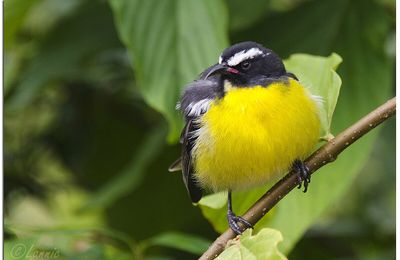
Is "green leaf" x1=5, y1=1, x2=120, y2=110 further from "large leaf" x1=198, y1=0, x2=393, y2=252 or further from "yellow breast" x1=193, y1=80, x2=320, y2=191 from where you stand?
"yellow breast" x1=193, y1=80, x2=320, y2=191

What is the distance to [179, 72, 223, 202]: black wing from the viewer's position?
1.25m

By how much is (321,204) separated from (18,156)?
36.2 inches

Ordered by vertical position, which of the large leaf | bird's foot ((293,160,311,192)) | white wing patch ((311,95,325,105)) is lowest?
the large leaf

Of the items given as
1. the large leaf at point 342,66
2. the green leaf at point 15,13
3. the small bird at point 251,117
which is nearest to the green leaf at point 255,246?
the small bird at point 251,117

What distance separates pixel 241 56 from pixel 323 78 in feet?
0.42

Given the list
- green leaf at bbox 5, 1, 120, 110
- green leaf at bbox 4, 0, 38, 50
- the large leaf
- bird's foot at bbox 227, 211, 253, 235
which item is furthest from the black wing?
green leaf at bbox 5, 1, 120, 110

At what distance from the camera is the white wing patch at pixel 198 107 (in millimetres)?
1249

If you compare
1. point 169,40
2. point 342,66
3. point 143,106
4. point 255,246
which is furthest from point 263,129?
point 143,106

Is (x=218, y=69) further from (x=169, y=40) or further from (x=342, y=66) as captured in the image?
(x=342, y=66)

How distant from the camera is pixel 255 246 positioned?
3.21 ft

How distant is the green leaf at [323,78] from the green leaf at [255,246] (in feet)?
0.75

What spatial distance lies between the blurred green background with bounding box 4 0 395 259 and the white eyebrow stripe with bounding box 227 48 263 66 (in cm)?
33

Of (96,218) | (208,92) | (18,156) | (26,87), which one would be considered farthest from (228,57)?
(96,218)

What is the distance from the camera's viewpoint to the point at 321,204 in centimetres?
155
